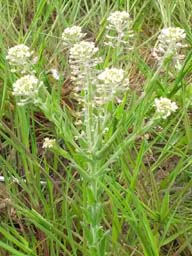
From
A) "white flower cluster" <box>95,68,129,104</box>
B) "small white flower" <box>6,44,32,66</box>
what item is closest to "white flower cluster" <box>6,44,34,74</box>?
"small white flower" <box>6,44,32,66</box>

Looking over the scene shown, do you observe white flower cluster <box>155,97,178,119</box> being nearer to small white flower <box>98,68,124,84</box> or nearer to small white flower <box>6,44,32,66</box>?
small white flower <box>98,68,124,84</box>

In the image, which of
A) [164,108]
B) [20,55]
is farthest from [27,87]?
[164,108]

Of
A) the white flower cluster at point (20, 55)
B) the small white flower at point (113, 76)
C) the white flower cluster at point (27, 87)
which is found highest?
the white flower cluster at point (20, 55)

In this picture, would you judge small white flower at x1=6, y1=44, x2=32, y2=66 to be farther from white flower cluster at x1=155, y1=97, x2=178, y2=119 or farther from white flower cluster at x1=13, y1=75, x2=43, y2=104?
white flower cluster at x1=155, y1=97, x2=178, y2=119

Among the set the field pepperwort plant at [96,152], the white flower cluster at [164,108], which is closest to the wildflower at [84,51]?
the field pepperwort plant at [96,152]

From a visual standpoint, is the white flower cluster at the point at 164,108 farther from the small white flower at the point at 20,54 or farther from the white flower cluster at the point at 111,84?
the small white flower at the point at 20,54

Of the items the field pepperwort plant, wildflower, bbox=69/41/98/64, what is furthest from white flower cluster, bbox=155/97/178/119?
wildflower, bbox=69/41/98/64

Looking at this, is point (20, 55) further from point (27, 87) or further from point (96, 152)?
point (96, 152)

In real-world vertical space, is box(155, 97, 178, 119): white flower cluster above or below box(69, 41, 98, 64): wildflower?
below

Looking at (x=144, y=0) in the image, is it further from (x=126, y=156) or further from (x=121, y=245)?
(x=121, y=245)

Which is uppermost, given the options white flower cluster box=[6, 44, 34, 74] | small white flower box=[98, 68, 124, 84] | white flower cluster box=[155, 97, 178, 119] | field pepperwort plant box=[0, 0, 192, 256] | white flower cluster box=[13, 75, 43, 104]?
white flower cluster box=[6, 44, 34, 74]
